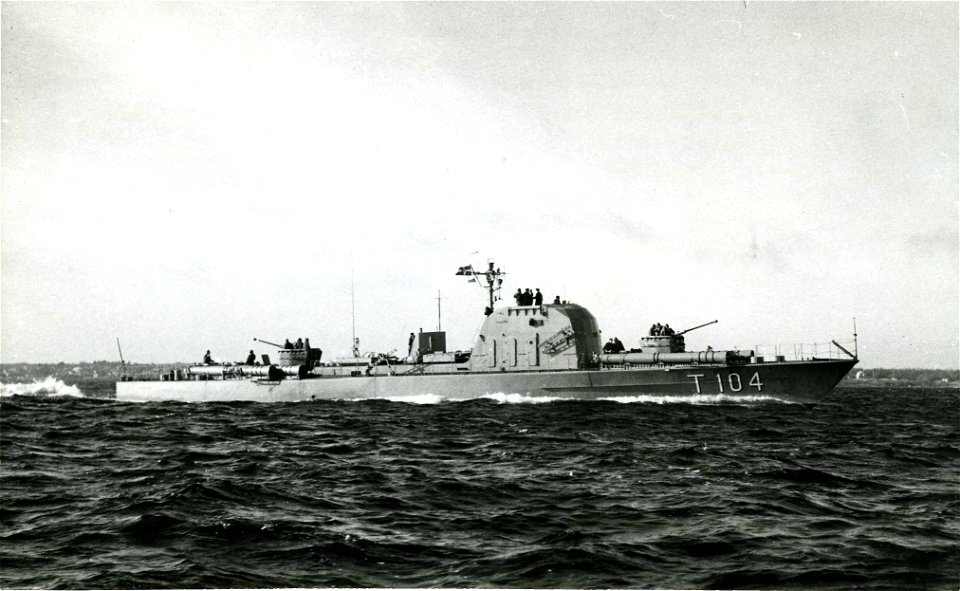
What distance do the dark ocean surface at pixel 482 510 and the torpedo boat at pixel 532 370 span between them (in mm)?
9002

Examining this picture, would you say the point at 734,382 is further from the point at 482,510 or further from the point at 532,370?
the point at 482,510

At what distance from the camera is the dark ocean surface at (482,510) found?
6762 mm

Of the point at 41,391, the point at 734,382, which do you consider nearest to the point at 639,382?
the point at 734,382

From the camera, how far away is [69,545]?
25.1 feet

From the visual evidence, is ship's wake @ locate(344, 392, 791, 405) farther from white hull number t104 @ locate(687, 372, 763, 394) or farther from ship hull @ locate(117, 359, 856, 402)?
white hull number t104 @ locate(687, 372, 763, 394)

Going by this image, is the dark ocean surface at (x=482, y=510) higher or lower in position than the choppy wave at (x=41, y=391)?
higher

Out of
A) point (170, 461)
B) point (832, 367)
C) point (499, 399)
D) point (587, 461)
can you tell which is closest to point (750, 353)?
point (832, 367)

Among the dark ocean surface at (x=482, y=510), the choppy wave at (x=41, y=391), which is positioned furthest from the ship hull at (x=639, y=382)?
the choppy wave at (x=41, y=391)

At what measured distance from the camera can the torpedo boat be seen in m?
27.3

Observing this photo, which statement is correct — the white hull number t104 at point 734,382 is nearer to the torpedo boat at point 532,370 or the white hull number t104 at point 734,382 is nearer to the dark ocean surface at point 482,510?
the torpedo boat at point 532,370

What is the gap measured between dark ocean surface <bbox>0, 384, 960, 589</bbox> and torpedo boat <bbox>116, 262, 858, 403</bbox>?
29.5ft

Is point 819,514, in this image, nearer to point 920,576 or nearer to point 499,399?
point 920,576

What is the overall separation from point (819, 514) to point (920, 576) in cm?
257

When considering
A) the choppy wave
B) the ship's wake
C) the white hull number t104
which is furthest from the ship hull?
the choppy wave
